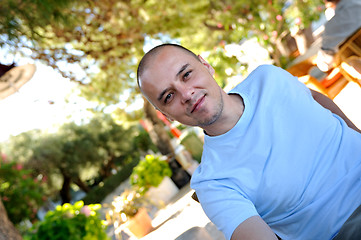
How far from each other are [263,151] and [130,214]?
4.38 m

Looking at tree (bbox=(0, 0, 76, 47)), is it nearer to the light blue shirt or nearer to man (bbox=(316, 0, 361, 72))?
man (bbox=(316, 0, 361, 72))

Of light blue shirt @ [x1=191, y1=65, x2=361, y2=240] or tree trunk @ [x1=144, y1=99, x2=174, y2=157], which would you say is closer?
light blue shirt @ [x1=191, y1=65, x2=361, y2=240]

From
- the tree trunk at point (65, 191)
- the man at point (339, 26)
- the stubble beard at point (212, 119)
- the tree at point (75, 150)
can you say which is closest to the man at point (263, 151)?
the stubble beard at point (212, 119)

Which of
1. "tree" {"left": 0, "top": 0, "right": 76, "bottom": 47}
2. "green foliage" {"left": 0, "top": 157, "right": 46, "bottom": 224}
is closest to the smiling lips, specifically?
"tree" {"left": 0, "top": 0, "right": 76, "bottom": 47}

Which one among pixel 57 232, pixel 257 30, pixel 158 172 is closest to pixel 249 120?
Answer: pixel 57 232

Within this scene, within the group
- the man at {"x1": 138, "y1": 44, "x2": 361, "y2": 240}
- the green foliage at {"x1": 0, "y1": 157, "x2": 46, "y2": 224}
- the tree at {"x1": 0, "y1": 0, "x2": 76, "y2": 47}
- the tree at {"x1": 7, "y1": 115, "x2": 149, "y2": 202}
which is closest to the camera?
the man at {"x1": 138, "y1": 44, "x2": 361, "y2": 240}

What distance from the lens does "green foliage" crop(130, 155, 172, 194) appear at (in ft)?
22.1

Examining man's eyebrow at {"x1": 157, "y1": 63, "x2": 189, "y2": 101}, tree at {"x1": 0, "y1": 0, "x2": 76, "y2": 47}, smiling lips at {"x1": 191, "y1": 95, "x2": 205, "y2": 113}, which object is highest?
tree at {"x1": 0, "y1": 0, "x2": 76, "y2": 47}

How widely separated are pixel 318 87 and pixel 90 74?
4987 millimetres

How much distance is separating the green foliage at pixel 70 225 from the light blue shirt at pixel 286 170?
9.22 feet

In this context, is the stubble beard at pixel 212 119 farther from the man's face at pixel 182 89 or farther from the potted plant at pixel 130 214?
the potted plant at pixel 130 214

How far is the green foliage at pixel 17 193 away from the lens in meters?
8.18

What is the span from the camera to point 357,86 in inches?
127

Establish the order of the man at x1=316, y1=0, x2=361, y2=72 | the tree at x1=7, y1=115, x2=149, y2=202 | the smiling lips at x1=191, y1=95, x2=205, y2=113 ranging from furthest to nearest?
the tree at x1=7, y1=115, x2=149, y2=202 → the man at x1=316, y1=0, x2=361, y2=72 → the smiling lips at x1=191, y1=95, x2=205, y2=113
